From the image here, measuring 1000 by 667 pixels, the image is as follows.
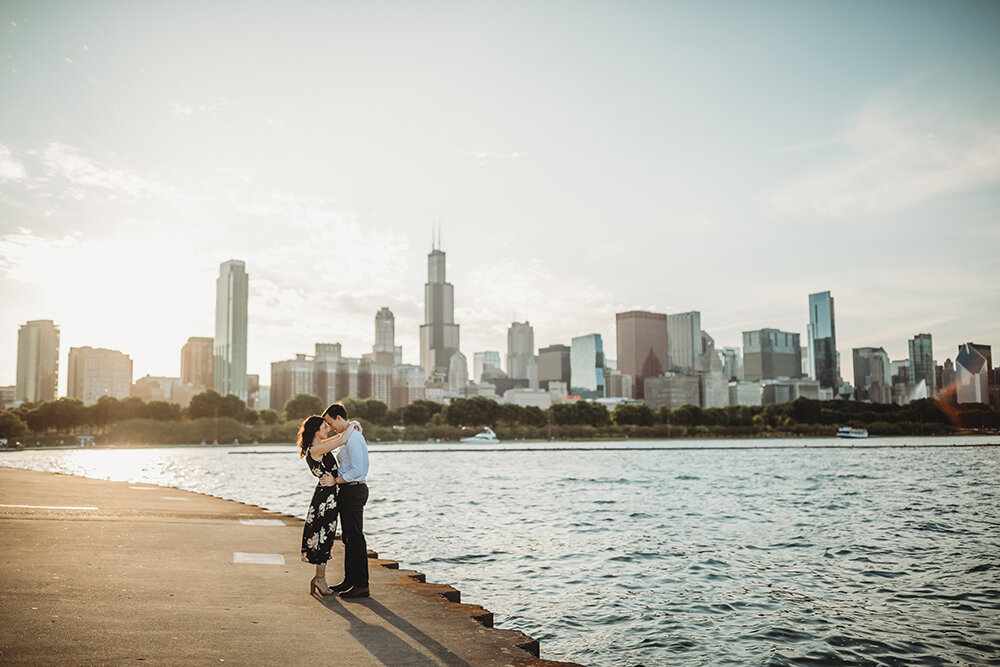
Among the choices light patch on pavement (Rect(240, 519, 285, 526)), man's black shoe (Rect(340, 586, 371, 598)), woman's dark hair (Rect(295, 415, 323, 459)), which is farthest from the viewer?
light patch on pavement (Rect(240, 519, 285, 526))

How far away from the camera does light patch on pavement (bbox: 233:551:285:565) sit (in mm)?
13891

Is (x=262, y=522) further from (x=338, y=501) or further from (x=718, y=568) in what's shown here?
(x=718, y=568)

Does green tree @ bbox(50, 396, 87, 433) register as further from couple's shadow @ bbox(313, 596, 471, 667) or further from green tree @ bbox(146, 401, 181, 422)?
couple's shadow @ bbox(313, 596, 471, 667)

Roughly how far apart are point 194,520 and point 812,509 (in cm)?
2944

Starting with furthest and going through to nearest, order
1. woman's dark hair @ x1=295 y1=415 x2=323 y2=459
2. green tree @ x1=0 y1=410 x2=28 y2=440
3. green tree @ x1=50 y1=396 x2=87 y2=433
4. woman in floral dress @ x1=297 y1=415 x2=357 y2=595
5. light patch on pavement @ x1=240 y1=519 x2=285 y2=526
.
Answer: green tree @ x1=50 y1=396 x2=87 y2=433 < green tree @ x1=0 y1=410 x2=28 y2=440 < light patch on pavement @ x1=240 y1=519 x2=285 y2=526 < woman's dark hair @ x1=295 y1=415 x2=323 y2=459 < woman in floral dress @ x1=297 y1=415 x2=357 y2=595

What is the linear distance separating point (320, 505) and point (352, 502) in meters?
0.50

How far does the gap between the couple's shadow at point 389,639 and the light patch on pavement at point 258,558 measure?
3.66 m

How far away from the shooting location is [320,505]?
1111 cm

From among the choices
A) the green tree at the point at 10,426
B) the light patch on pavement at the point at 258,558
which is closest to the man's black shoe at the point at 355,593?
the light patch on pavement at the point at 258,558

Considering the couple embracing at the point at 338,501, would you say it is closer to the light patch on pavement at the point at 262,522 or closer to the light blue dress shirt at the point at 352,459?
the light blue dress shirt at the point at 352,459

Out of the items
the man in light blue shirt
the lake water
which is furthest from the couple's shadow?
the lake water

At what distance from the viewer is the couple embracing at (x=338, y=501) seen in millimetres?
10961

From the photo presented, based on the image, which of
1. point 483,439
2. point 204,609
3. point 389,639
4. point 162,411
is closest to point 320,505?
point 204,609

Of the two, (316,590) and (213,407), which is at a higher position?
(213,407)
